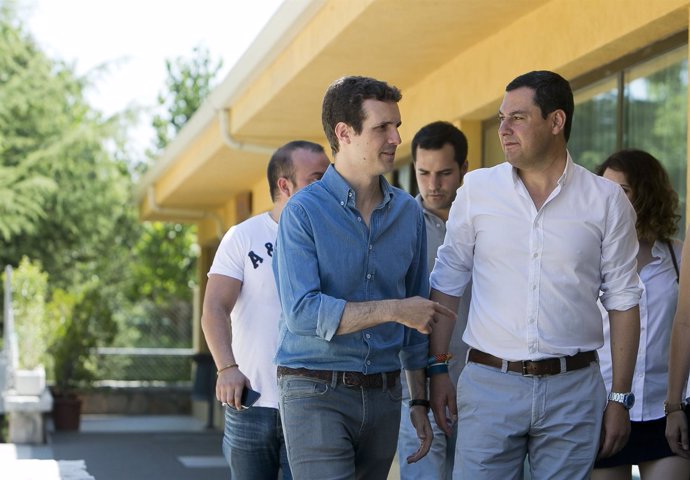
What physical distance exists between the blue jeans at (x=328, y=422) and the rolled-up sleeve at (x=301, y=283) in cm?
20

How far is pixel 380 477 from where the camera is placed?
13.8ft

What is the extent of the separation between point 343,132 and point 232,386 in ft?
3.95

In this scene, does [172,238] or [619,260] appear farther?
[172,238]

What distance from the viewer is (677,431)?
15.0 feet

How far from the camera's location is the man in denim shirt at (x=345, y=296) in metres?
3.94

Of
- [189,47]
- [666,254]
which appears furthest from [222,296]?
[189,47]

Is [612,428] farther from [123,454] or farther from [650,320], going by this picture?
[123,454]

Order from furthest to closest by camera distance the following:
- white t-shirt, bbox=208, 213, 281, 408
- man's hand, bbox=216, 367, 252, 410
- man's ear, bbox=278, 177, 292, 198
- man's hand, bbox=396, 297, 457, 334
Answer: man's ear, bbox=278, 177, 292, 198, white t-shirt, bbox=208, 213, 281, 408, man's hand, bbox=216, 367, 252, 410, man's hand, bbox=396, 297, 457, 334

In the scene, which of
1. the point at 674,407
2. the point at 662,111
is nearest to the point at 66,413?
the point at 662,111

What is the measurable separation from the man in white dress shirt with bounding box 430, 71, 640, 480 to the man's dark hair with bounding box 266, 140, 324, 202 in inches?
43.7

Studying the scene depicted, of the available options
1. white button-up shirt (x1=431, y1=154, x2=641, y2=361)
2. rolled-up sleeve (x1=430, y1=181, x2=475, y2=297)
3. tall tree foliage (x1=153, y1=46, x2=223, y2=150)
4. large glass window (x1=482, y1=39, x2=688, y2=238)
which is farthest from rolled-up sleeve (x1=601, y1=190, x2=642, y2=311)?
tall tree foliage (x1=153, y1=46, x2=223, y2=150)

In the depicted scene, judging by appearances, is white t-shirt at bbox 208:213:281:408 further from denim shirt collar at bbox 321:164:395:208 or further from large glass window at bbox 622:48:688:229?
large glass window at bbox 622:48:688:229

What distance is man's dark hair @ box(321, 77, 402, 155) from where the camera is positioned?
4.03 meters

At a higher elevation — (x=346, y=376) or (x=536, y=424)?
(x=346, y=376)
